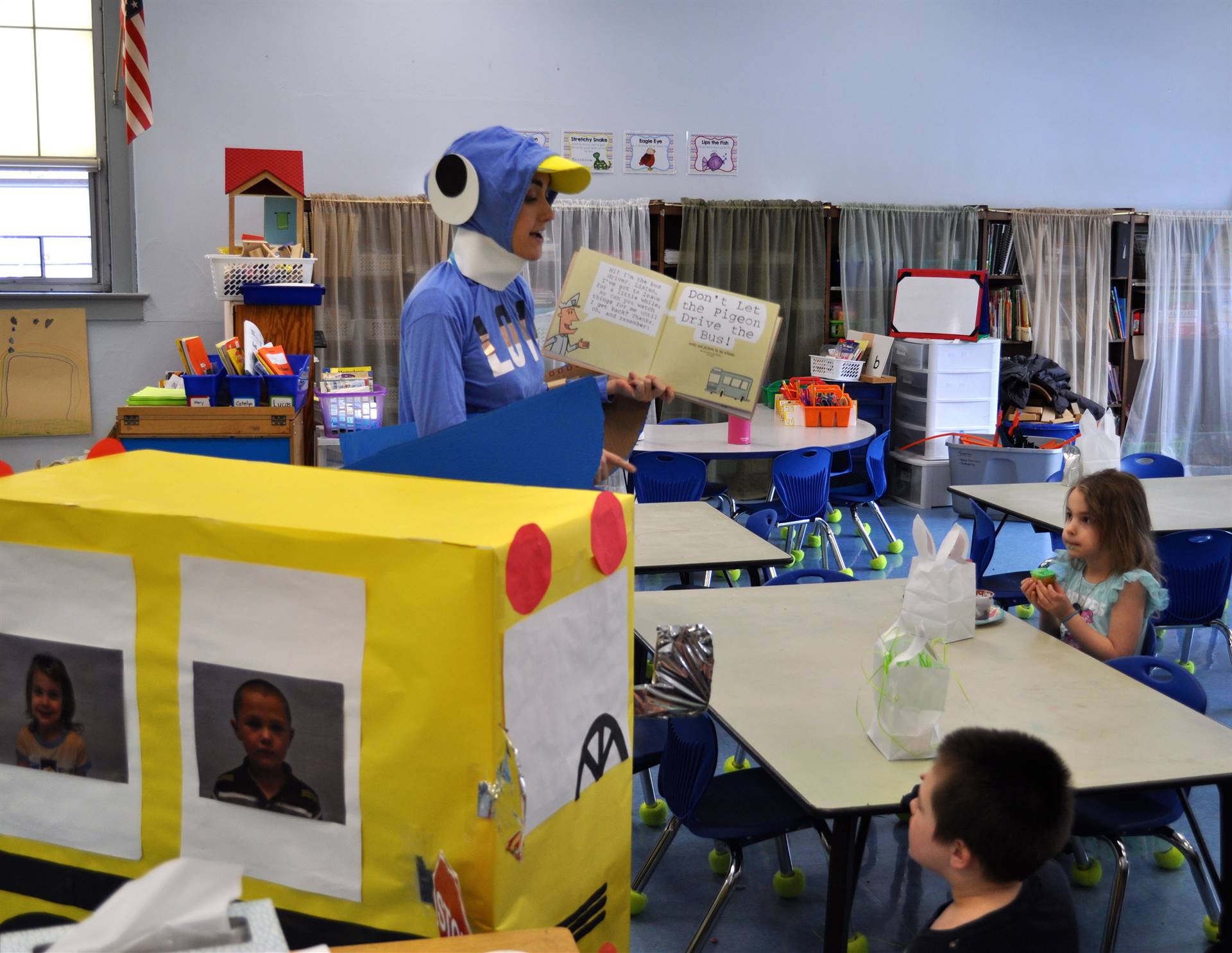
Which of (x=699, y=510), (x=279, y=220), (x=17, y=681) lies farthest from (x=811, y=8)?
(x=17, y=681)

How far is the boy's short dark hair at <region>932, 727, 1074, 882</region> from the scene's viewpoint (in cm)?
142

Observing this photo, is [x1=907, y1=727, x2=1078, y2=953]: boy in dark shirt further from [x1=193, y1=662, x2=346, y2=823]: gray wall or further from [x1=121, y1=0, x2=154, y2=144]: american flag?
[x1=121, y1=0, x2=154, y2=144]: american flag

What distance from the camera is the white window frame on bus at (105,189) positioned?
6.37m

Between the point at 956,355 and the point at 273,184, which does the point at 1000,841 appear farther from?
the point at 956,355

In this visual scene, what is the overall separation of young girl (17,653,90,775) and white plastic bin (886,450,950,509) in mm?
6535

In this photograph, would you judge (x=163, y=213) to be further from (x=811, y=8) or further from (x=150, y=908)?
(x=150, y=908)

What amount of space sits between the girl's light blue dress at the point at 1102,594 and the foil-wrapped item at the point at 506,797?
7.46ft

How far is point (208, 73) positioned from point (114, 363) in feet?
5.97

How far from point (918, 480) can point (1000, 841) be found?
606 cm

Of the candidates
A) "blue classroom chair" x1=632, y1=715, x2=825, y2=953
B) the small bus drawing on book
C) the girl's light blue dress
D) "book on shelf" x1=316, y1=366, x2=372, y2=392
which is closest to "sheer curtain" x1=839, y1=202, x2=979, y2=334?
"book on shelf" x1=316, y1=366, x2=372, y2=392

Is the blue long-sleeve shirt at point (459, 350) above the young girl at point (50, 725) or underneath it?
above

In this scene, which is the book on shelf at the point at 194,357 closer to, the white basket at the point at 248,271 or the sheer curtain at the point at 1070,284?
the white basket at the point at 248,271

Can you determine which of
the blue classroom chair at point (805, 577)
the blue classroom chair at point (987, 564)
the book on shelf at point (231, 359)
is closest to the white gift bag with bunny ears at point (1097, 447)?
the blue classroom chair at point (987, 564)

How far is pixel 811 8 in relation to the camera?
7.64 m
